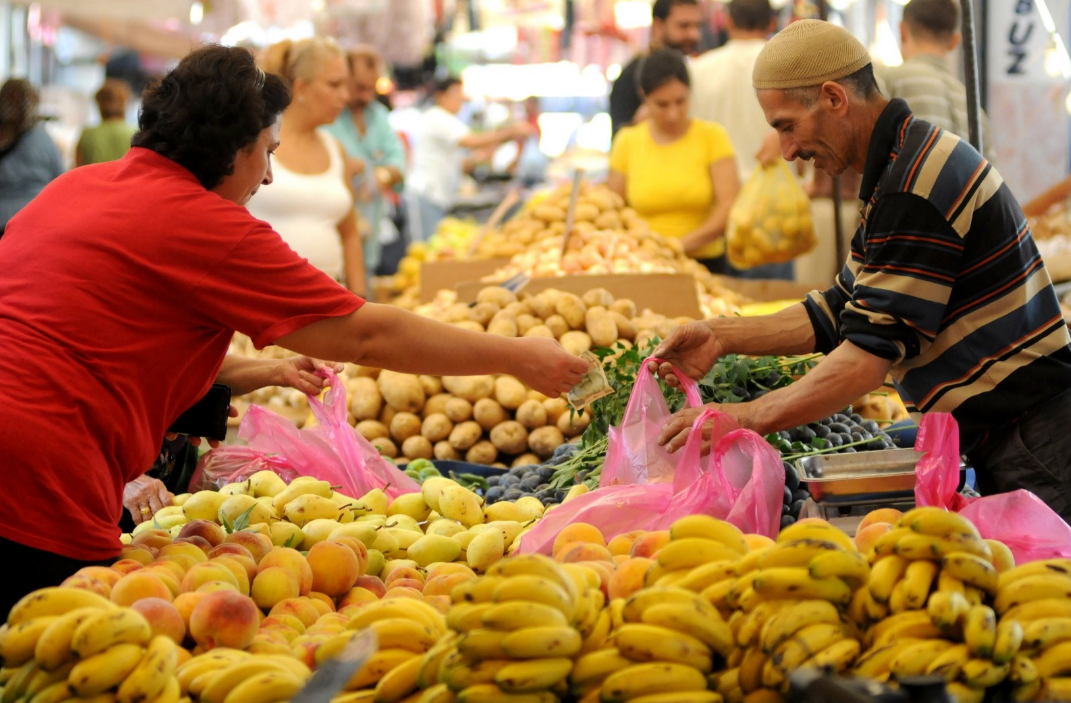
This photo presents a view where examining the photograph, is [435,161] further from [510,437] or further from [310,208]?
[510,437]

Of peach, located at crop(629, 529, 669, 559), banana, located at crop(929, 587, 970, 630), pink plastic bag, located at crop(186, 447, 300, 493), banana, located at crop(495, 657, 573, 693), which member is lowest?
pink plastic bag, located at crop(186, 447, 300, 493)

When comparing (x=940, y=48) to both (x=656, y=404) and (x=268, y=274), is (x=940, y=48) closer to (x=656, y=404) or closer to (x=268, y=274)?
(x=656, y=404)

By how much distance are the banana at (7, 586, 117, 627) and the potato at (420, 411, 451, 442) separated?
8.10ft

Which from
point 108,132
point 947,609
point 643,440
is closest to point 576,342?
point 643,440

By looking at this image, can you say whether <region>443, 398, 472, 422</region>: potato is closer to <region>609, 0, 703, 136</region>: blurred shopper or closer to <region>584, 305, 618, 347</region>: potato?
<region>584, 305, 618, 347</region>: potato

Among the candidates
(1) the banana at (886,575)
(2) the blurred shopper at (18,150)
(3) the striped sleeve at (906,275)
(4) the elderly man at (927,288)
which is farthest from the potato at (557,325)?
(2) the blurred shopper at (18,150)

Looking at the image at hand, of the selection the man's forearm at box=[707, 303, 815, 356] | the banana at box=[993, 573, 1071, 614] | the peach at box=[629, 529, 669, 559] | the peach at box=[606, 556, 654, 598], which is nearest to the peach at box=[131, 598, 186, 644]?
the peach at box=[606, 556, 654, 598]

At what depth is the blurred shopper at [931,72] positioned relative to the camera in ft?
17.3

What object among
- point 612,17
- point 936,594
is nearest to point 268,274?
point 936,594

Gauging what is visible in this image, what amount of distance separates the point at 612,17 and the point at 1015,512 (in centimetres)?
1209

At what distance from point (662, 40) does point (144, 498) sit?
5509 mm

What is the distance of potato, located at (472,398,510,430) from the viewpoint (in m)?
4.04

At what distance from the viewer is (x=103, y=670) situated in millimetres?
→ 1490

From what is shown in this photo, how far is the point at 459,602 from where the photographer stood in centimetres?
155
